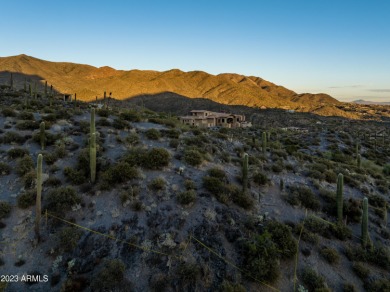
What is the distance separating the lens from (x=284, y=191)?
14164 mm

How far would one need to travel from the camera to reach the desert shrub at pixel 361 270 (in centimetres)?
959

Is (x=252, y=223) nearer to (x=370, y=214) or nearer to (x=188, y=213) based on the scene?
(x=188, y=213)

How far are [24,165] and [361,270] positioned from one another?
50.0 ft

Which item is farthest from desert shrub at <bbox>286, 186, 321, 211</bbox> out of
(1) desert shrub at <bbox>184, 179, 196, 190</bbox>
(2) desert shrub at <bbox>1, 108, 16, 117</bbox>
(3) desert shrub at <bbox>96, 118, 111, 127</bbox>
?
(2) desert shrub at <bbox>1, 108, 16, 117</bbox>

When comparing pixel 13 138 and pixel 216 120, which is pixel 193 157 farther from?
pixel 216 120

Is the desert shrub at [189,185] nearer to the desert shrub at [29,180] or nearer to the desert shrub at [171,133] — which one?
the desert shrub at [171,133]

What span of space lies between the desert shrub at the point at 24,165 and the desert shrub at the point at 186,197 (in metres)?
7.46

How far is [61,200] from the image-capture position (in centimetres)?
1067

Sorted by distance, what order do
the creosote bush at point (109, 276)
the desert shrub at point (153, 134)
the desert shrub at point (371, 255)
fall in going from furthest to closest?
the desert shrub at point (153, 134) → the desert shrub at point (371, 255) → the creosote bush at point (109, 276)

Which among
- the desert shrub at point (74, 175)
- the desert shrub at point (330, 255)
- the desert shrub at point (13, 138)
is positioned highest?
the desert shrub at point (13, 138)

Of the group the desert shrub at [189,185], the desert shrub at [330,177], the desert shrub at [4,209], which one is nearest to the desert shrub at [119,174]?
the desert shrub at [189,185]

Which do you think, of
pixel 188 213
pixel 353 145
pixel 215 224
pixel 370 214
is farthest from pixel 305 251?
pixel 353 145

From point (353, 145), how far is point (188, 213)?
101 feet

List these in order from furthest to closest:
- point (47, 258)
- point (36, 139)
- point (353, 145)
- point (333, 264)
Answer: point (353, 145) → point (36, 139) → point (333, 264) → point (47, 258)
